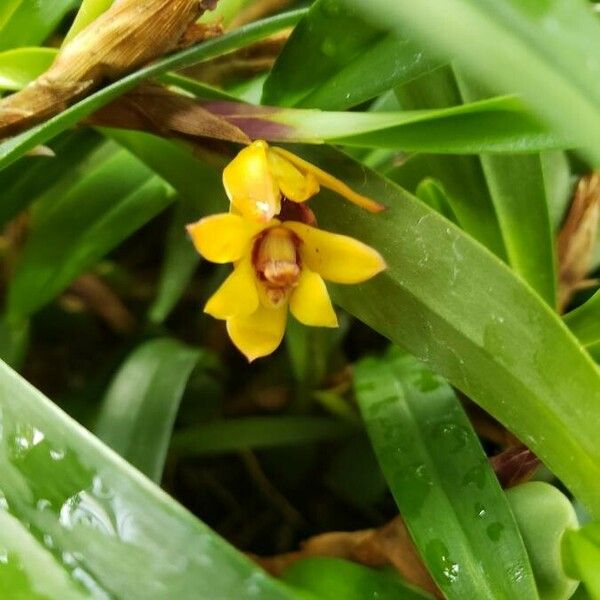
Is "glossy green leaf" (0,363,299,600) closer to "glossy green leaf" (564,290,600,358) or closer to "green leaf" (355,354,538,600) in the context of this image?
"green leaf" (355,354,538,600)

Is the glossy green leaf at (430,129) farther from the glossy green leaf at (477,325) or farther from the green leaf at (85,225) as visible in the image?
the green leaf at (85,225)

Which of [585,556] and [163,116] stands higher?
[163,116]

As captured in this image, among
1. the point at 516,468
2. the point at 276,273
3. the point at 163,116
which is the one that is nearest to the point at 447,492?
the point at 516,468

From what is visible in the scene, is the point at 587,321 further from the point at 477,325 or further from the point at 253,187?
the point at 253,187

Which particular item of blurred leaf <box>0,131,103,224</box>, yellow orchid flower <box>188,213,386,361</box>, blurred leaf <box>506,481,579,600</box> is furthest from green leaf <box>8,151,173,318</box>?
blurred leaf <box>506,481,579,600</box>

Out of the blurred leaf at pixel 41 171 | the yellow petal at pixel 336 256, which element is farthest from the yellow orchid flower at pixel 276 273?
the blurred leaf at pixel 41 171

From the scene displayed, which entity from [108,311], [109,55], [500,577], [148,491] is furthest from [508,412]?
[108,311]

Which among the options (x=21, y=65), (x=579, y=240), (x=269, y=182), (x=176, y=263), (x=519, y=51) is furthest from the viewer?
(x=176, y=263)
